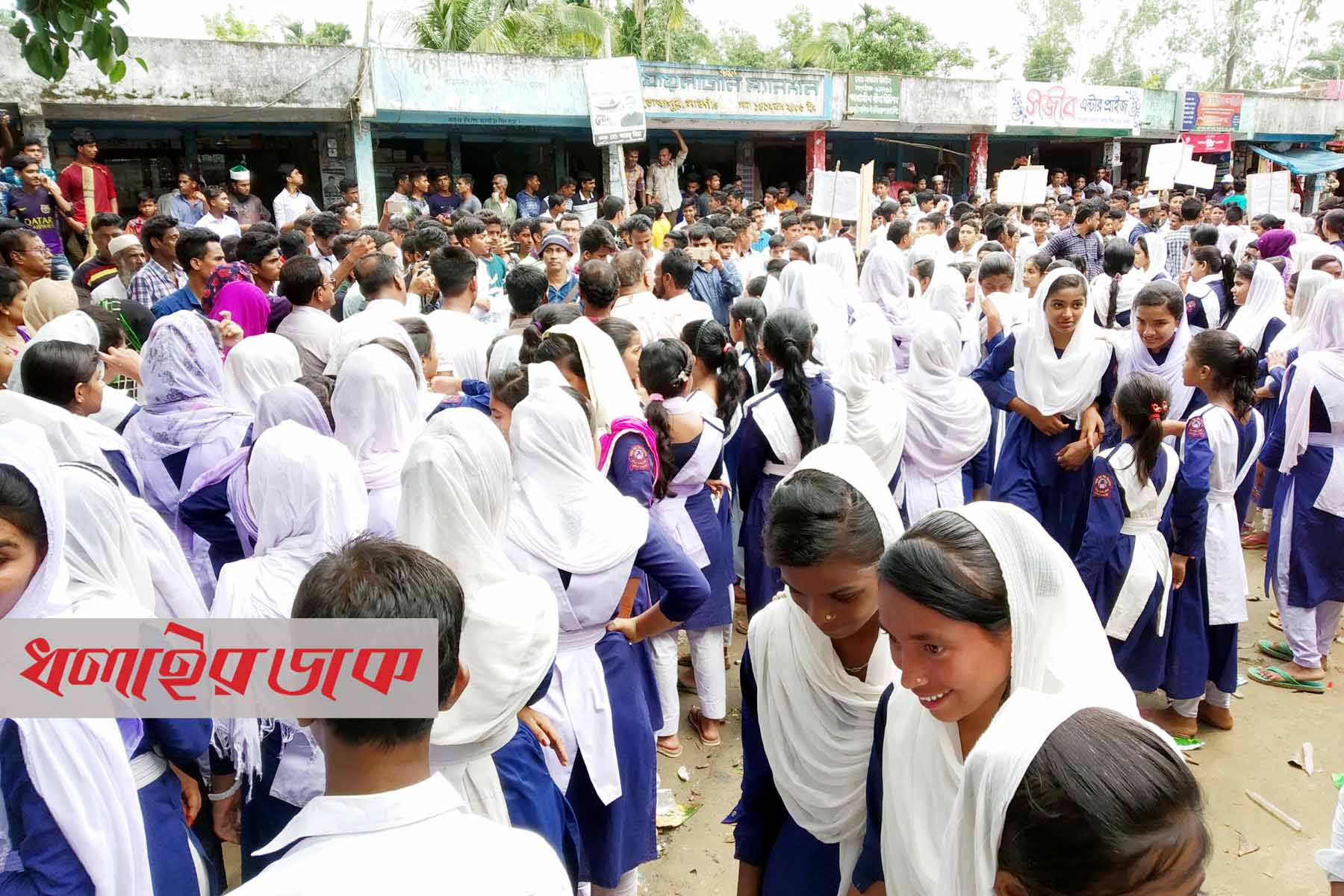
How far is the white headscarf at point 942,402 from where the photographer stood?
14.7 feet

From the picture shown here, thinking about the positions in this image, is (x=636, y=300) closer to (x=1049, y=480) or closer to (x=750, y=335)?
(x=750, y=335)

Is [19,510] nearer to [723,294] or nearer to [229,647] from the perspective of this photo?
[229,647]

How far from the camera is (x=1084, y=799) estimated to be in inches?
37.6

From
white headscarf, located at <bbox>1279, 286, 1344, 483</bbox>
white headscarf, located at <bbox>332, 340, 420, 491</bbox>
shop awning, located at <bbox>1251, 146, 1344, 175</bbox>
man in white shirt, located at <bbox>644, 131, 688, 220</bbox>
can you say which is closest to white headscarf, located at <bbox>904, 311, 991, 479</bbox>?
white headscarf, located at <bbox>1279, 286, 1344, 483</bbox>

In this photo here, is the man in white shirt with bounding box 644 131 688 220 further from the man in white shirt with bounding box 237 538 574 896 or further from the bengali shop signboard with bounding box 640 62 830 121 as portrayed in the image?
the man in white shirt with bounding box 237 538 574 896

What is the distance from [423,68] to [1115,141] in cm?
1633

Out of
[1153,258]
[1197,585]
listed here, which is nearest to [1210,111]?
[1153,258]

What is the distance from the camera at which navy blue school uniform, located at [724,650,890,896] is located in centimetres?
179

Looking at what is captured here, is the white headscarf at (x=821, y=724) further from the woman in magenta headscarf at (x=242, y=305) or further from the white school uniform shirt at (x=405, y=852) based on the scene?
the woman in magenta headscarf at (x=242, y=305)

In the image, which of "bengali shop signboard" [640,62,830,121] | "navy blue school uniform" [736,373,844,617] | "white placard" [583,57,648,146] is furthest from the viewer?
"bengali shop signboard" [640,62,830,121]

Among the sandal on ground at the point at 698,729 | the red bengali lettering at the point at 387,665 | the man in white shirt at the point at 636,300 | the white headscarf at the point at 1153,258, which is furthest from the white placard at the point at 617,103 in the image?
the red bengali lettering at the point at 387,665

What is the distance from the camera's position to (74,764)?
1579mm

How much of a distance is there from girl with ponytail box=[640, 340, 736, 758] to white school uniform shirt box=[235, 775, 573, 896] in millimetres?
2303

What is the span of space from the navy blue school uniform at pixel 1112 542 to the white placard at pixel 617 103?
841 centimetres
